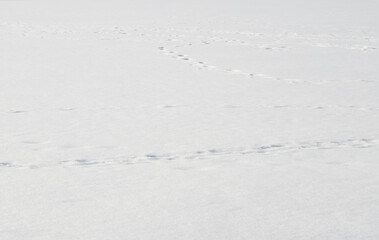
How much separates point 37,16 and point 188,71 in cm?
1066

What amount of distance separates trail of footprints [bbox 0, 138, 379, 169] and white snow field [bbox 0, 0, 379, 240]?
15 millimetres

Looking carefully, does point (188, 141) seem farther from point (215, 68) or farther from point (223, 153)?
point (215, 68)

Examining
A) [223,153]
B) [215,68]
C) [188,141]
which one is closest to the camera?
[223,153]

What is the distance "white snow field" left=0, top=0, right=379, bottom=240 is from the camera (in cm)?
356

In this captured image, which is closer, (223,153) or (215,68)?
(223,153)

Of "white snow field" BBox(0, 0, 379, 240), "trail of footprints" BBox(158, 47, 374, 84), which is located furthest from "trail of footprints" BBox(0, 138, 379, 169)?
"trail of footprints" BBox(158, 47, 374, 84)

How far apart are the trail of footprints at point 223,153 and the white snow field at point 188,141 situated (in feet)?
0.05

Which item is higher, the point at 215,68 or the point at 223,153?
the point at 223,153

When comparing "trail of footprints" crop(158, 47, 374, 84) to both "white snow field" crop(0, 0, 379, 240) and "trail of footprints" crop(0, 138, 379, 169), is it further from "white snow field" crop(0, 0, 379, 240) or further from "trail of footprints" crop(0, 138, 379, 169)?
"trail of footprints" crop(0, 138, 379, 169)

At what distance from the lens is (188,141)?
5.28m

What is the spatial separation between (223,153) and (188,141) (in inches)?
17.4

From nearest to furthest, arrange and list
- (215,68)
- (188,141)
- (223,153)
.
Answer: (223,153), (188,141), (215,68)

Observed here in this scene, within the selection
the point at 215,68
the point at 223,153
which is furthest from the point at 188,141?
A: the point at 215,68

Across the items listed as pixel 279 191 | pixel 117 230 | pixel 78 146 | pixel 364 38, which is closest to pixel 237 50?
pixel 364 38
